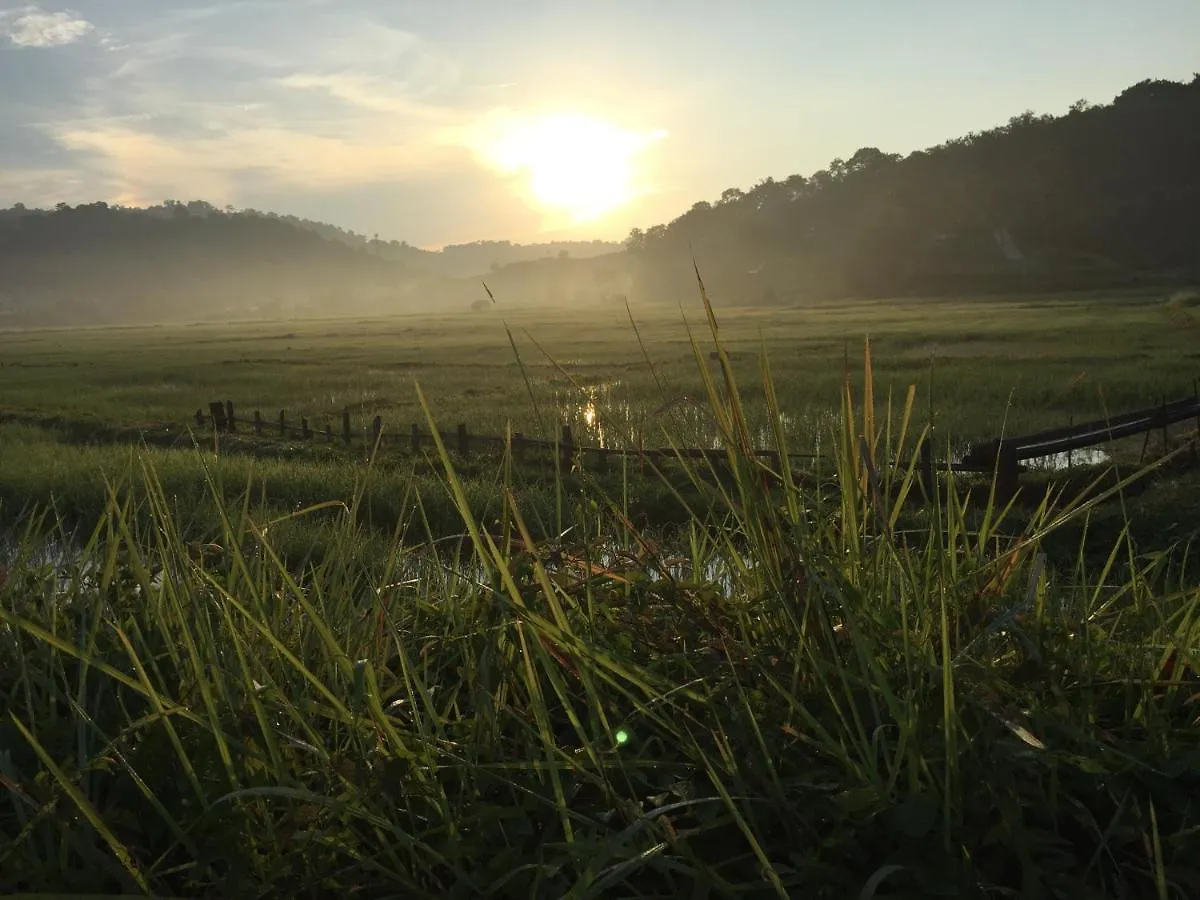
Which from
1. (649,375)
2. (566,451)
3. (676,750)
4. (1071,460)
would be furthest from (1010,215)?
(676,750)

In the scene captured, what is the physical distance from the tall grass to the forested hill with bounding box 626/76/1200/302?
86.5 m

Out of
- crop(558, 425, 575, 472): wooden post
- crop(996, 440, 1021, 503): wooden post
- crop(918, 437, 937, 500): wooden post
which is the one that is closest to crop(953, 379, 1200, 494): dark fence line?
crop(996, 440, 1021, 503): wooden post

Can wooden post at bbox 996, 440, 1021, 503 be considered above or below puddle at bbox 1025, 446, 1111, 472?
above

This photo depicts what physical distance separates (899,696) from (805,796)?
13.6 inches

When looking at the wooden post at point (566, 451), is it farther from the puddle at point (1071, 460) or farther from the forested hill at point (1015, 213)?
the forested hill at point (1015, 213)

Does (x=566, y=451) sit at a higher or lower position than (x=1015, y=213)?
lower

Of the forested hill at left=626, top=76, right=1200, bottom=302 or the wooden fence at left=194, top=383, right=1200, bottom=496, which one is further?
the forested hill at left=626, top=76, right=1200, bottom=302

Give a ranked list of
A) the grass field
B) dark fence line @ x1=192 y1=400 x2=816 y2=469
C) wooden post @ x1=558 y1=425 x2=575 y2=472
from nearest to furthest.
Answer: wooden post @ x1=558 y1=425 x2=575 y2=472 → dark fence line @ x1=192 y1=400 x2=816 y2=469 → the grass field

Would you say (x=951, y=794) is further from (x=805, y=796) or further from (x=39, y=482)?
(x=39, y=482)

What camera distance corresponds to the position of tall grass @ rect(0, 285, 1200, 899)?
1723 mm

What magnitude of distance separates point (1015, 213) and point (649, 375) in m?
85.4

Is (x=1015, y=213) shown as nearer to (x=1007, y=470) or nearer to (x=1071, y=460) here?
(x=1071, y=460)

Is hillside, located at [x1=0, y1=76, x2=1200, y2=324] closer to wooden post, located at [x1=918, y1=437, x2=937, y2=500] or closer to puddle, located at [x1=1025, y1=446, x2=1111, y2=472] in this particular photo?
puddle, located at [x1=1025, y1=446, x2=1111, y2=472]

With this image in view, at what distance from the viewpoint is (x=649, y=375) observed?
98.7ft
